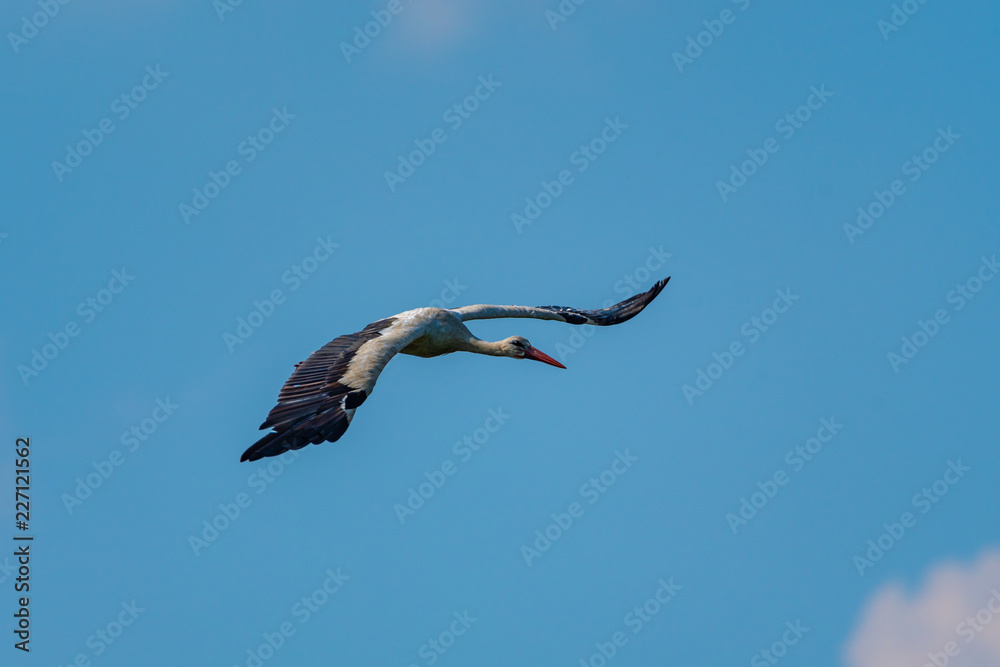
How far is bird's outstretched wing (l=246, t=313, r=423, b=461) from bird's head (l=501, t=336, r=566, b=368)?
2.25m

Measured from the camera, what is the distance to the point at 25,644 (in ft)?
62.8

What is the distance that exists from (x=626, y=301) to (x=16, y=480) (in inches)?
453

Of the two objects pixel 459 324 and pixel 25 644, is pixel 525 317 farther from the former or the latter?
pixel 25 644

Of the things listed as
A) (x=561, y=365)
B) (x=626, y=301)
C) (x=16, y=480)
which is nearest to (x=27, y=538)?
(x=16, y=480)

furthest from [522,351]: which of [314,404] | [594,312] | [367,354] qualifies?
[314,404]

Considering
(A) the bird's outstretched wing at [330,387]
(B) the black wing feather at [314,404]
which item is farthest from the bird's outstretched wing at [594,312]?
(B) the black wing feather at [314,404]

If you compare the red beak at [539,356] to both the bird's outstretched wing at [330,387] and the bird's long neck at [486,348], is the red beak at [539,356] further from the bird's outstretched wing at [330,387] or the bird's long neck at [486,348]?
the bird's outstretched wing at [330,387]

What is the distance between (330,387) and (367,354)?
1.21 meters

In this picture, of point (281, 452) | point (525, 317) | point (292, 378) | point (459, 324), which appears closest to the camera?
point (281, 452)

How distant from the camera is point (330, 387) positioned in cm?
1852

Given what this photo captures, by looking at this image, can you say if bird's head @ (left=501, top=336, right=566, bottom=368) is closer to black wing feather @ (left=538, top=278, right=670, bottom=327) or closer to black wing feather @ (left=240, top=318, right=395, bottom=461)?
black wing feather @ (left=538, top=278, right=670, bottom=327)

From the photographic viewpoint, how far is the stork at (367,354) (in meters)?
17.3

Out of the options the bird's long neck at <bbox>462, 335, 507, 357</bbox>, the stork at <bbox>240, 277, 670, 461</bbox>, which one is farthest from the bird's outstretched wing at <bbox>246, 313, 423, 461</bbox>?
the bird's long neck at <bbox>462, 335, 507, 357</bbox>

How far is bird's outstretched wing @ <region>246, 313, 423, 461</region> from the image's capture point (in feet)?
56.0
